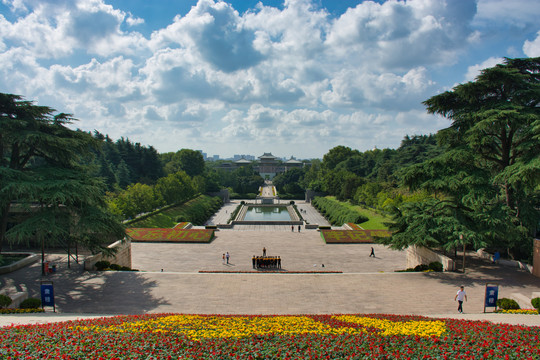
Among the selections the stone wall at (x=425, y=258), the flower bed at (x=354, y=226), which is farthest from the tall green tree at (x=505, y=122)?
the flower bed at (x=354, y=226)

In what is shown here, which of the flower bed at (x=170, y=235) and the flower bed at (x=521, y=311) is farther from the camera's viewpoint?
the flower bed at (x=170, y=235)

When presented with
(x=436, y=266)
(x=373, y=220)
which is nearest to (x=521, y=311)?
(x=436, y=266)

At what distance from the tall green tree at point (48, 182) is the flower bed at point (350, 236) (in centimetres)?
1955

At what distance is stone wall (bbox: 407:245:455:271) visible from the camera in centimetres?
1753

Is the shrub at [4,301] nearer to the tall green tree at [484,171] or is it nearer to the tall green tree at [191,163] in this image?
the tall green tree at [484,171]

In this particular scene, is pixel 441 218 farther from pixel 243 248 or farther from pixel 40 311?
pixel 40 311

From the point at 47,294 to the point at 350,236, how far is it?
82.0ft

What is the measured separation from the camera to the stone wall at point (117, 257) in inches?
692

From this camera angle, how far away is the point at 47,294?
40.5 feet

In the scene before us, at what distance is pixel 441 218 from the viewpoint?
670 inches

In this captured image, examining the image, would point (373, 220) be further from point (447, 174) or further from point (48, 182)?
point (48, 182)

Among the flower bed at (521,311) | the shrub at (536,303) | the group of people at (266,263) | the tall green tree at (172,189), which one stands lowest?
the group of people at (266,263)

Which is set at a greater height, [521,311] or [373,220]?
[373,220]

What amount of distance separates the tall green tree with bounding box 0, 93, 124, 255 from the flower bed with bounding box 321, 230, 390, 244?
19547 mm
